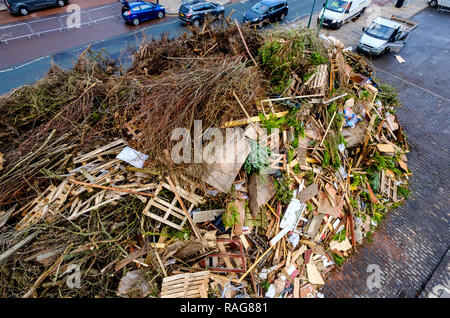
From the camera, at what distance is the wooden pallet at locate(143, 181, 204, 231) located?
5.78 metres

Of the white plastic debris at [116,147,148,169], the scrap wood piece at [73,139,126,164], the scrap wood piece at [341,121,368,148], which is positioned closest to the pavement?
the scrap wood piece at [73,139,126,164]

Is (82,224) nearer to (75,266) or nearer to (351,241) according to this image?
(75,266)

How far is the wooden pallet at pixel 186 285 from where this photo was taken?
5004 mm

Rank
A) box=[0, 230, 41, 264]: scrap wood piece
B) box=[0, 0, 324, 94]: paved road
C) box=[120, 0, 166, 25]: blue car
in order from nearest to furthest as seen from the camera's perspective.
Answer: box=[0, 230, 41, 264]: scrap wood piece < box=[0, 0, 324, 94]: paved road < box=[120, 0, 166, 25]: blue car

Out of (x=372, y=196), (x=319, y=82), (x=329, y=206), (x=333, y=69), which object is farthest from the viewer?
(x=333, y=69)

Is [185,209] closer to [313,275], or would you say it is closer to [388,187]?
[313,275]

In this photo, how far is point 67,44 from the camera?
46.7 ft

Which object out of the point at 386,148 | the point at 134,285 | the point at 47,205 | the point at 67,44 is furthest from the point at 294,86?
the point at 67,44

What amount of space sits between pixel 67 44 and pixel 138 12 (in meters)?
4.81

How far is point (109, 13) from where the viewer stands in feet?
57.3

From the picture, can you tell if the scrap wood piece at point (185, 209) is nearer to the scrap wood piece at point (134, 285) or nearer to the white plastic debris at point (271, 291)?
the scrap wood piece at point (134, 285)

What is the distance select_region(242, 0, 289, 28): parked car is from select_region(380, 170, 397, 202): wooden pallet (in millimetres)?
12062

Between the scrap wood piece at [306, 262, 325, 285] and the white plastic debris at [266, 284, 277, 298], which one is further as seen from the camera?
the scrap wood piece at [306, 262, 325, 285]

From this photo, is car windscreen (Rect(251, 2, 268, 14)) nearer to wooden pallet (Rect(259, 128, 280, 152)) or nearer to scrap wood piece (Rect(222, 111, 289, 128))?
scrap wood piece (Rect(222, 111, 289, 128))
